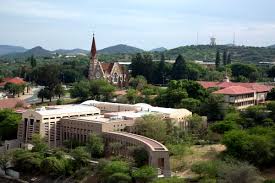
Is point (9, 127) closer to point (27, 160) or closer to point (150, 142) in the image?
point (27, 160)

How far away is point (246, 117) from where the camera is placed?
115ft

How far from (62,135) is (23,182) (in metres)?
5.96

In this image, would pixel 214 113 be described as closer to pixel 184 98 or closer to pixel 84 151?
pixel 184 98

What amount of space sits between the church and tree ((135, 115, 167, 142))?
3085cm

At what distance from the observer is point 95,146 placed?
30.3m

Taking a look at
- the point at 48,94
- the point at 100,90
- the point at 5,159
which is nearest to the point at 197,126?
the point at 5,159

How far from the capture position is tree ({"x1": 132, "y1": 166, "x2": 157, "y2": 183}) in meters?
24.5

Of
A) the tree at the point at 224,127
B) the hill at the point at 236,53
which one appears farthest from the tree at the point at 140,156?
the hill at the point at 236,53

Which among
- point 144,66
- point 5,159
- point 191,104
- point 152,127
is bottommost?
point 5,159

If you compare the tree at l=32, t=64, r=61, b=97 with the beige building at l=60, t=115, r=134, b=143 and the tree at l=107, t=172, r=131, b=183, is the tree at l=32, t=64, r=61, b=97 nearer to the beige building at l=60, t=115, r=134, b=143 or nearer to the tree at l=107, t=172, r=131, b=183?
the beige building at l=60, t=115, r=134, b=143

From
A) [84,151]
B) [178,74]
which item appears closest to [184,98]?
[84,151]

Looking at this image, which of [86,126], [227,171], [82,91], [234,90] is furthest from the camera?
[82,91]

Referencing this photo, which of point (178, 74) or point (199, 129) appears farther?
point (178, 74)

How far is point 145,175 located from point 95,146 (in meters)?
6.60
